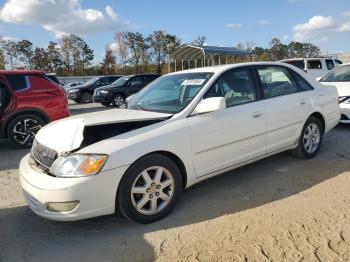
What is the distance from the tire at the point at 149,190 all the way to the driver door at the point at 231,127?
36 cm

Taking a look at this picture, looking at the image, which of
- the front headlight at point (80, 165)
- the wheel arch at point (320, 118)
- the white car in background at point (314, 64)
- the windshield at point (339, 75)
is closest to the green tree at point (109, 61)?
the white car in background at point (314, 64)

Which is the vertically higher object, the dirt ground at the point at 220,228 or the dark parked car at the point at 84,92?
the dark parked car at the point at 84,92

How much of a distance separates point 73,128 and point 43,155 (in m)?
0.41

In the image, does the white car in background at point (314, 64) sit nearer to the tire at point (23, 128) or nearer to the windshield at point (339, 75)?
the windshield at point (339, 75)

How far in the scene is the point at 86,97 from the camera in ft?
69.7

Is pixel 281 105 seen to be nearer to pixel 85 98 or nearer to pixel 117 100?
pixel 117 100

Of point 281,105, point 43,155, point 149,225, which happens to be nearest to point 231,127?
point 281,105

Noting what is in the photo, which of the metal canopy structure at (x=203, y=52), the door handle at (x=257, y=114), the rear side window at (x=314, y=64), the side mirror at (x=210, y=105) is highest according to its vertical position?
the metal canopy structure at (x=203, y=52)

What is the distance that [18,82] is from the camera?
768cm

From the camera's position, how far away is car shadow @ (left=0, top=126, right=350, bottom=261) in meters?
3.25

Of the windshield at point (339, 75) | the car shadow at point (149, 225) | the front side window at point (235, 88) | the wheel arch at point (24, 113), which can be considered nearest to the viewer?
the car shadow at point (149, 225)

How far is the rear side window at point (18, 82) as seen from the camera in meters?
7.59

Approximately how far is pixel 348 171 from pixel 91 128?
11.8 ft

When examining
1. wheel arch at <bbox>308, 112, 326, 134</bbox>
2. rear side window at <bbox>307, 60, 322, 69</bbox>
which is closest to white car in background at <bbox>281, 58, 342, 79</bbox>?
rear side window at <bbox>307, 60, 322, 69</bbox>
